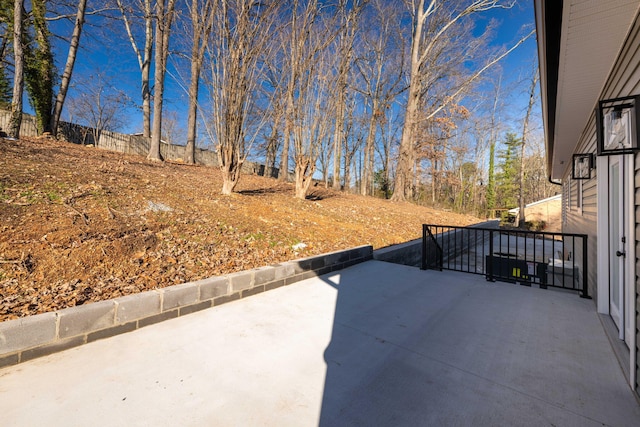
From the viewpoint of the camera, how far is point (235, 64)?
5.82m

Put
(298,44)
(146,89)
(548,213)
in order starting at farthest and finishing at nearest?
(548,213)
(146,89)
(298,44)

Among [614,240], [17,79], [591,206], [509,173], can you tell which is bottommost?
[614,240]

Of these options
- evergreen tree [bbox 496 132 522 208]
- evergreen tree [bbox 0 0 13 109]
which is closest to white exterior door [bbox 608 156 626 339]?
evergreen tree [bbox 0 0 13 109]

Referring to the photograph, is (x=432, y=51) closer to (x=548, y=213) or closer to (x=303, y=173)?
(x=303, y=173)

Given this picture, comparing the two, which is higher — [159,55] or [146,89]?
[146,89]

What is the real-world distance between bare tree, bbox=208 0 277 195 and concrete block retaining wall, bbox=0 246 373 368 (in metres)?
3.77

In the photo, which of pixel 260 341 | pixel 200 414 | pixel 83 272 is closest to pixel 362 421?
pixel 200 414

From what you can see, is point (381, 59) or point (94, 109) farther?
point (94, 109)

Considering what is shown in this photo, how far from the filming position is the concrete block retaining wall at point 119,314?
6.02 feet

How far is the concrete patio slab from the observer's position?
150 cm

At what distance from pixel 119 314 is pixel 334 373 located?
183cm

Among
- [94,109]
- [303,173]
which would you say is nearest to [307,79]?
[303,173]

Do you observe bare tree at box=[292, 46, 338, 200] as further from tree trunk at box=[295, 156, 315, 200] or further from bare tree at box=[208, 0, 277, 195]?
bare tree at box=[208, 0, 277, 195]

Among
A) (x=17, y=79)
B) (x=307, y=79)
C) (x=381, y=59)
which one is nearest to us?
(x=307, y=79)
